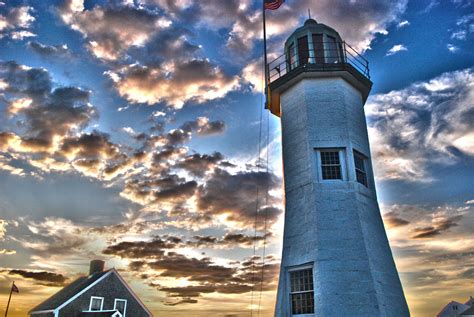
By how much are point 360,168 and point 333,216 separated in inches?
138

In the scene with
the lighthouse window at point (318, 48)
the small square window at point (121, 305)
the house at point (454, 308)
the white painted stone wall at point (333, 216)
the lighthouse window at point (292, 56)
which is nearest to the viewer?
the white painted stone wall at point (333, 216)

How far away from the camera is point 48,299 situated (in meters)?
29.4

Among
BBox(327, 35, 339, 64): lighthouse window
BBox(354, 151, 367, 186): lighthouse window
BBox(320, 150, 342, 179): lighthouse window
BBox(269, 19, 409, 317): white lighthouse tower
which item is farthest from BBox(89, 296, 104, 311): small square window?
BBox(327, 35, 339, 64): lighthouse window

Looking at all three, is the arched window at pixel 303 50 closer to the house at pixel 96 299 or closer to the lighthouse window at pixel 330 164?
the lighthouse window at pixel 330 164

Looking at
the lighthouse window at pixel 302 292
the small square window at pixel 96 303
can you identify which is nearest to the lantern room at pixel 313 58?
the lighthouse window at pixel 302 292

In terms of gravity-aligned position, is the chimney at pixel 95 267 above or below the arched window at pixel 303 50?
below

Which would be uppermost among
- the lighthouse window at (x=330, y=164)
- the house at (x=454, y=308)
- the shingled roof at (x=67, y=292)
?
the lighthouse window at (x=330, y=164)

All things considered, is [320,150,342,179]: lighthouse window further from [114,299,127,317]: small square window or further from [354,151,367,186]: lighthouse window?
[114,299,127,317]: small square window

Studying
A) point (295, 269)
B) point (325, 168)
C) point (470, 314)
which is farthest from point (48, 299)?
point (470, 314)

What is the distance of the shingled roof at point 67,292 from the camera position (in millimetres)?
26016

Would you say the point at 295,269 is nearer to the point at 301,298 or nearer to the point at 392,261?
the point at 301,298

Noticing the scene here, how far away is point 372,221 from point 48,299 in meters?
25.6

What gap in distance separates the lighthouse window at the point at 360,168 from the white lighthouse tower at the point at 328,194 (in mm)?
54

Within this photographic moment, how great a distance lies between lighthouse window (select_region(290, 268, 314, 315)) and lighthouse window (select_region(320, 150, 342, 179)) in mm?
4617
